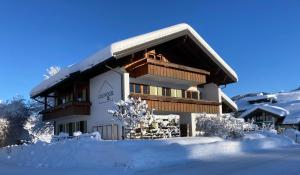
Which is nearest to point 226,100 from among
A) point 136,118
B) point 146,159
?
point 136,118

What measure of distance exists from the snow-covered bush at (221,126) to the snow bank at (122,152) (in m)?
3.61

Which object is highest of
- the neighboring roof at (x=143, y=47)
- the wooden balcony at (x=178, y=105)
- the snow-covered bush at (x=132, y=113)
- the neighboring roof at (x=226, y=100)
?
the neighboring roof at (x=143, y=47)

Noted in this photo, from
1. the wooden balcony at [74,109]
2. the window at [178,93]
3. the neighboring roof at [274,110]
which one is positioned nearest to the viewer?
the wooden balcony at [74,109]

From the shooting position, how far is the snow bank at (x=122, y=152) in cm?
1242

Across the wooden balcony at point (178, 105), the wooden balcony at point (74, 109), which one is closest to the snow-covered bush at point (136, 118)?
the wooden balcony at point (178, 105)

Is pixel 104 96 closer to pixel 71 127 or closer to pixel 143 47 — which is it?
pixel 143 47

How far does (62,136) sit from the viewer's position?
20547 millimetres

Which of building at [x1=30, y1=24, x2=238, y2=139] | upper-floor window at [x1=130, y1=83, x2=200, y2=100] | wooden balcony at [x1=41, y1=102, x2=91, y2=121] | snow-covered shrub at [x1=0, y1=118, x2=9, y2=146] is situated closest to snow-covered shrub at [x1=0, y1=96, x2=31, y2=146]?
snow-covered shrub at [x1=0, y1=118, x2=9, y2=146]

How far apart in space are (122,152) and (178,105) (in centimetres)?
1387

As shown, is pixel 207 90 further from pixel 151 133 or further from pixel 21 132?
pixel 21 132

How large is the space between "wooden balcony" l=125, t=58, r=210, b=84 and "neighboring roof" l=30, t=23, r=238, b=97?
1.26 m

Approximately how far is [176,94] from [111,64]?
6654mm

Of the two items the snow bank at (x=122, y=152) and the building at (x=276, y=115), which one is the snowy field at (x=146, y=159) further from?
the building at (x=276, y=115)

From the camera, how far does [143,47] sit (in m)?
23.4
